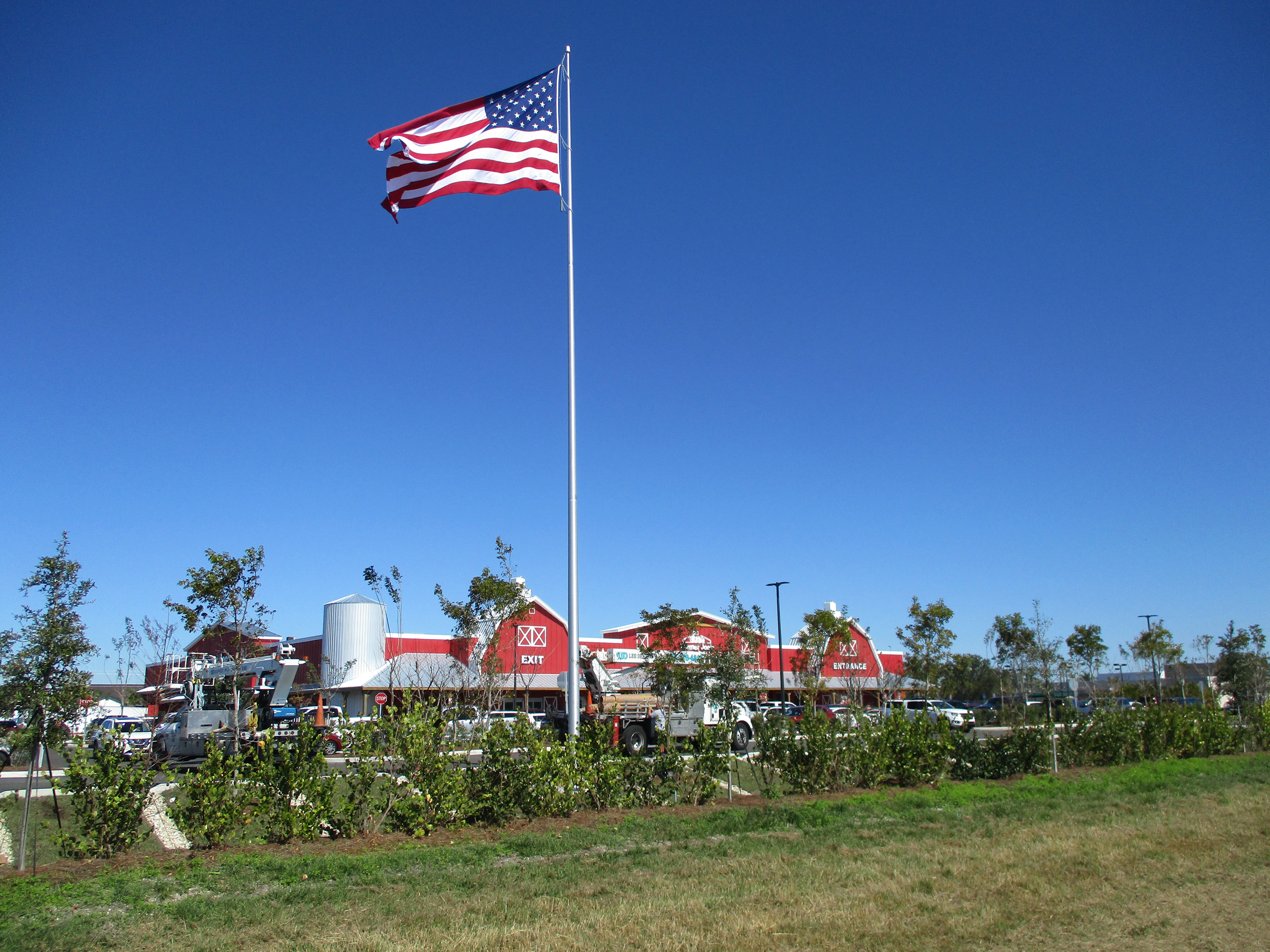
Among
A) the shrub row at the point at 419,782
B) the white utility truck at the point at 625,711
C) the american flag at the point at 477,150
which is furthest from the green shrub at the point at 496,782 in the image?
the white utility truck at the point at 625,711

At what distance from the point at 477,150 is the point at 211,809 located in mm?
10425

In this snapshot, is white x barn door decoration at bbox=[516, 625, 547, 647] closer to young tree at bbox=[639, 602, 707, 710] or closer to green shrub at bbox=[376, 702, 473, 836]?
young tree at bbox=[639, 602, 707, 710]

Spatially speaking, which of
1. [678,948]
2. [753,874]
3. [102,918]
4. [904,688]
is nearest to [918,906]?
Result: [753,874]

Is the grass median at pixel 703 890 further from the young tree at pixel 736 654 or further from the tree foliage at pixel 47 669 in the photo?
the young tree at pixel 736 654

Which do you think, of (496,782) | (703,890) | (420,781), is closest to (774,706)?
(496,782)

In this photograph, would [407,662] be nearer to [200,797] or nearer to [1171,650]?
[200,797]

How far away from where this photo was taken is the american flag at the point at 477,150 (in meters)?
13.8

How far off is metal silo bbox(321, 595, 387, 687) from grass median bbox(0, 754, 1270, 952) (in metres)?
33.5

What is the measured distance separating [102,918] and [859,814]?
372 inches

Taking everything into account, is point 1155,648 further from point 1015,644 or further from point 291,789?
point 291,789

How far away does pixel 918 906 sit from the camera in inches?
295

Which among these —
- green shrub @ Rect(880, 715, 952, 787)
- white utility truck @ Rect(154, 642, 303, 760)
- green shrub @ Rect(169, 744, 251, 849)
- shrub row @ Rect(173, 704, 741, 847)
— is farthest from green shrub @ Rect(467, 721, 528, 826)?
white utility truck @ Rect(154, 642, 303, 760)

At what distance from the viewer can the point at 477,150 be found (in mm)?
14109

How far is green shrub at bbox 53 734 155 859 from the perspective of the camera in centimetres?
886
